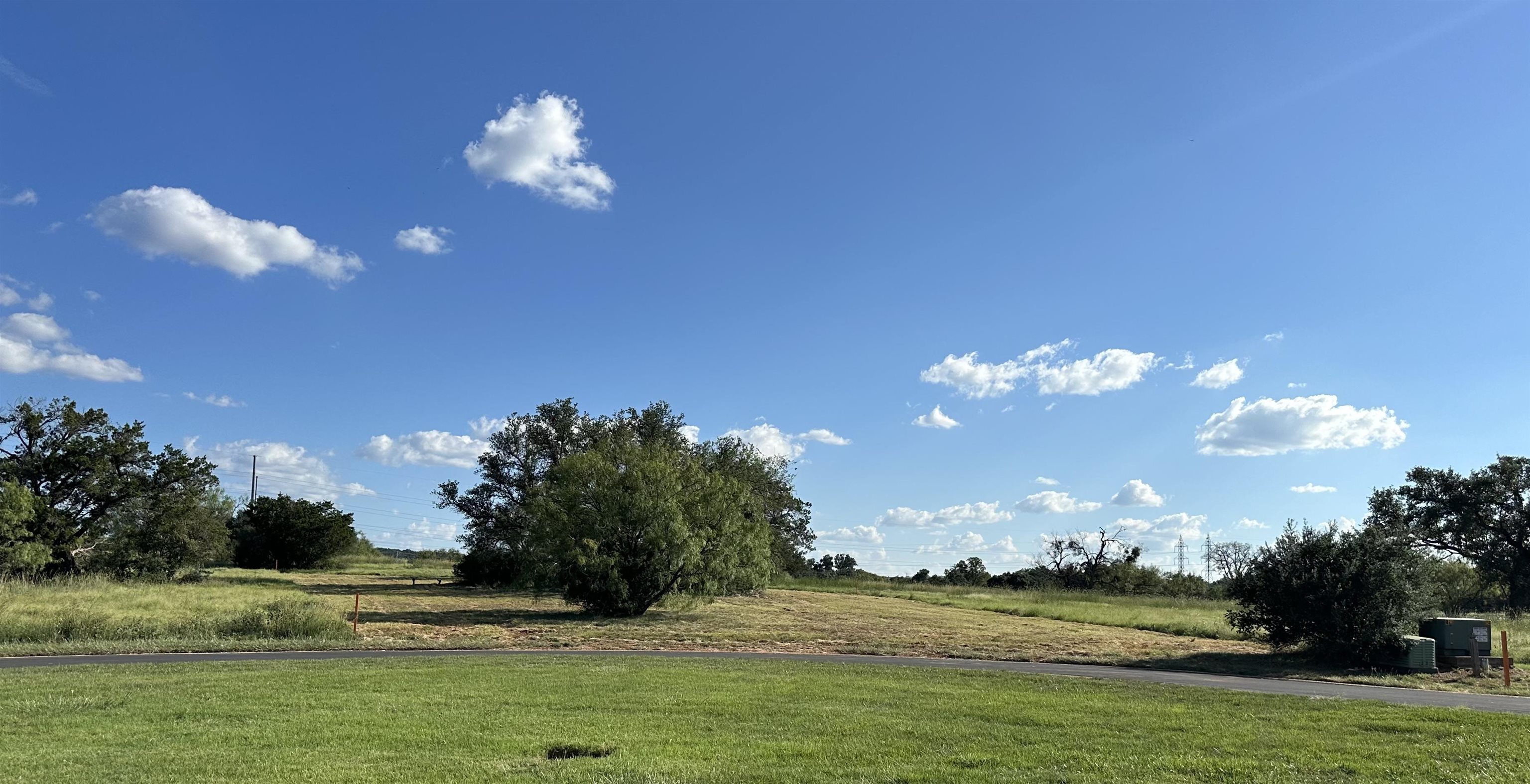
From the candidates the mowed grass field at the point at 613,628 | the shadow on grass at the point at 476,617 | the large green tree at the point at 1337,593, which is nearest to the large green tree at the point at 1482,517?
the mowed grass field at the point at 613,628

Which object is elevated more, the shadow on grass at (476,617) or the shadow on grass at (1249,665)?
the shadow on grass at (1249,665)

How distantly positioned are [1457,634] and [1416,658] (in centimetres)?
125

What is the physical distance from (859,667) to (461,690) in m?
8.32

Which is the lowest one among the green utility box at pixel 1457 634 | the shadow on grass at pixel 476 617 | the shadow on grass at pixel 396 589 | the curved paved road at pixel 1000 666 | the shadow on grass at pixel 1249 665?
the shadow on grass at pixel 396 589

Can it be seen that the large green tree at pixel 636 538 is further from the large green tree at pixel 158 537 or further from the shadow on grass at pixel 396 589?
the large green tree at pixel 158 537

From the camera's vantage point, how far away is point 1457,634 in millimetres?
19812

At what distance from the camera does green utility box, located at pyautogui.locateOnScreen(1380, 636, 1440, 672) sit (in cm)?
1936

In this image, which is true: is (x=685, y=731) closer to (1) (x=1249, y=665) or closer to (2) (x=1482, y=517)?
(1) (x=1249, y=665)

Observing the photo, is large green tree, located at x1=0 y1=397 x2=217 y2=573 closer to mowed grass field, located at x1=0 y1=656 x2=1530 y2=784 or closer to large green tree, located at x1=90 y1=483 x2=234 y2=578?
large green tree, located at x1=90 y1=483 x2=234 y2=578

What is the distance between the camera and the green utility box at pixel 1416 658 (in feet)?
63.5

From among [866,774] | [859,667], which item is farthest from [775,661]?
[866,774]

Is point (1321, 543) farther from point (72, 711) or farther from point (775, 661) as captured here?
point (72, 711)

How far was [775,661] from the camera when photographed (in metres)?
18.5

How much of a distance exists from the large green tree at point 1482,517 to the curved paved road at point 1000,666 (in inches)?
1777
